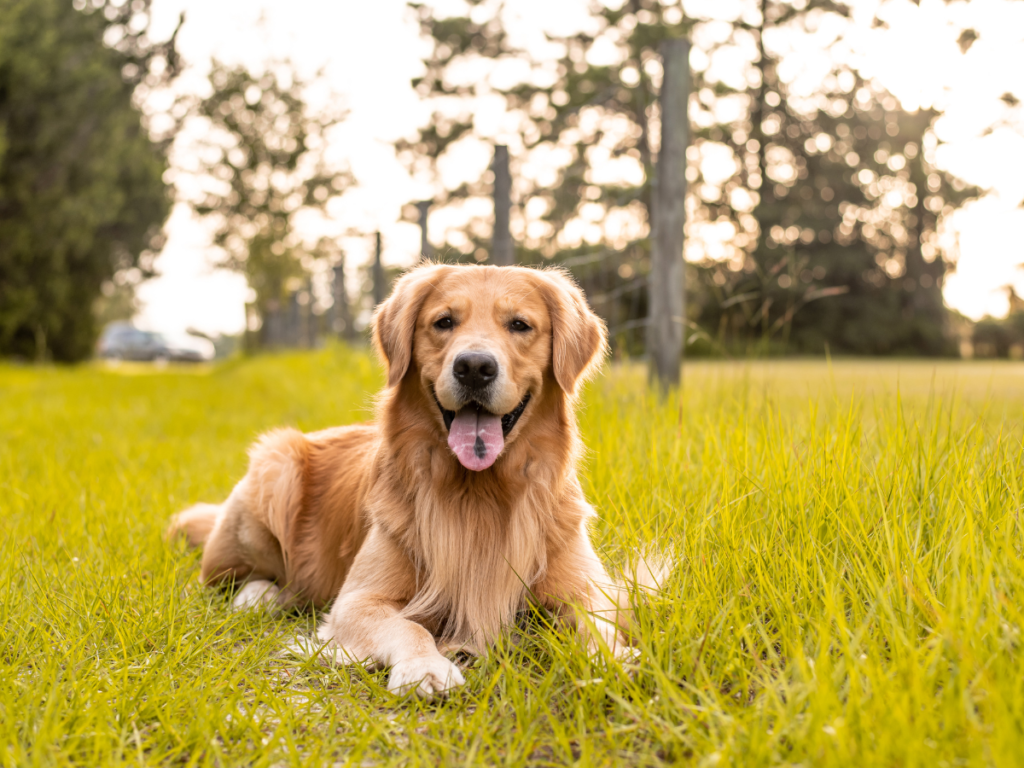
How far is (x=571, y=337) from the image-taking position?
9.37ft

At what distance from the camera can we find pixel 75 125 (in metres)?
17.8

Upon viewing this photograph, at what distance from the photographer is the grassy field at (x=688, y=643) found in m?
1.65

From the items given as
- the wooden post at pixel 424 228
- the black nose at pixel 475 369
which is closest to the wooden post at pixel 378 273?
the wooden post at pixel 424 228

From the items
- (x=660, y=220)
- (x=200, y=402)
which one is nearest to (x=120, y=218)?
(x=200, y=402)

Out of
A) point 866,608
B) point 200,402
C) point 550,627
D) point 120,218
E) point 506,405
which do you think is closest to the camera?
point 866,608

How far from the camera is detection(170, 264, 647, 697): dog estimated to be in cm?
252

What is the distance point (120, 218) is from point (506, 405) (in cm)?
2125

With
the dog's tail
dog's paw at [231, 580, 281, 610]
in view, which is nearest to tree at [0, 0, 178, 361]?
the dog's tail

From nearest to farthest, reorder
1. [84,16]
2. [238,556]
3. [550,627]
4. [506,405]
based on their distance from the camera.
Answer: [550,627]
[506,405]
[238,556]
[84,16]

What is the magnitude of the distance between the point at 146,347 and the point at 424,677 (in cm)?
4181

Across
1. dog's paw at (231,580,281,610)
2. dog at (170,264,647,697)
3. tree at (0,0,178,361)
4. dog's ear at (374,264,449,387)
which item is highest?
tree at (0,0,178,361)

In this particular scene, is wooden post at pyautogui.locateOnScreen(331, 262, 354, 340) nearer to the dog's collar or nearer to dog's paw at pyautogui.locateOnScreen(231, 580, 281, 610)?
dog's paw at pyautogui.locateOnScreen(231, 580, 281, 610)

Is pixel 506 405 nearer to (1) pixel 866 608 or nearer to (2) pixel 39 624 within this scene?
(1) pixel 866 608

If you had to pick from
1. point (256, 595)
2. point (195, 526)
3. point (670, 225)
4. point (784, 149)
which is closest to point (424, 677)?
point (256, 595)
